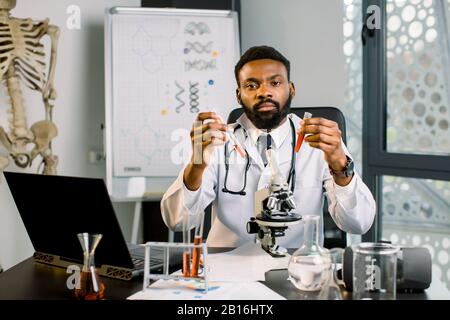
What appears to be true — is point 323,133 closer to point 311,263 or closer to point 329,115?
point 311,263

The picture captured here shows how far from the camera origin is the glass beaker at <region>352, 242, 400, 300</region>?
1.16 metres

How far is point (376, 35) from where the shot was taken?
2.78 metres

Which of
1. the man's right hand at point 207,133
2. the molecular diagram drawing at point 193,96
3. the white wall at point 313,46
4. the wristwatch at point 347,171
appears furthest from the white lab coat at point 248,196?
the molecular diagram drawing at point 193,96

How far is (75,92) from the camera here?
3199mm

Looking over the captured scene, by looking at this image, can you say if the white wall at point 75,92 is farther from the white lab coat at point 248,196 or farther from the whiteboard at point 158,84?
the white lab coat at point 248,196

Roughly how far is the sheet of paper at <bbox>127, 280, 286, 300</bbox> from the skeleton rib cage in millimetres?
1843

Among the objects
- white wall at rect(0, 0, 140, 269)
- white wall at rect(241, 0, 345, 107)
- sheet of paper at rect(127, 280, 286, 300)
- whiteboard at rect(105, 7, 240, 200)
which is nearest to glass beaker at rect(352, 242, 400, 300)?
sheet of paper at rect(127, 280, 286, 300)

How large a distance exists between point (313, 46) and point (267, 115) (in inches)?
46.9

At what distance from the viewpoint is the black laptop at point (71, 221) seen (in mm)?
1258

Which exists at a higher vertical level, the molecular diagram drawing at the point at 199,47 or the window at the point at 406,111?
the molecular diagram drawing at the point at 199,47

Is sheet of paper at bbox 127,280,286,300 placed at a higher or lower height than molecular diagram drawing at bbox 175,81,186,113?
lower

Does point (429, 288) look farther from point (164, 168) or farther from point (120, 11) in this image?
point (120, 11)

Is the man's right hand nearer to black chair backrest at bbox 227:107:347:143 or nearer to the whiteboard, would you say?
black chair backrest at bbox 227:107:347:143

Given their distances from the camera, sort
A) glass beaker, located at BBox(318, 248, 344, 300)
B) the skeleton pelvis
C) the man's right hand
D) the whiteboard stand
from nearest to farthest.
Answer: glass beaker, located at BBox(318, 248, 344, 300)
the man's right hand
the skeleton pelvis
the whiteboard stand
